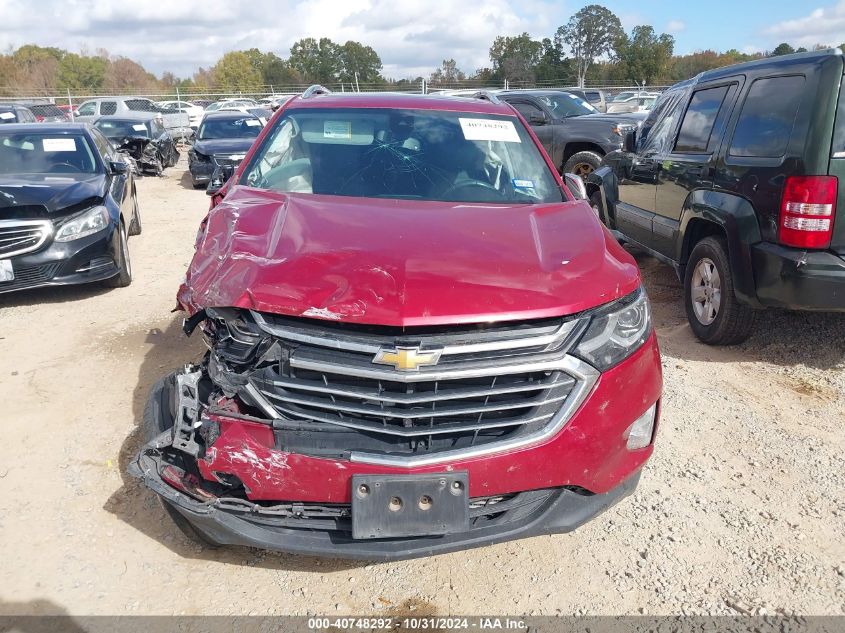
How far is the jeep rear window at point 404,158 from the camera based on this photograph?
3473 mm

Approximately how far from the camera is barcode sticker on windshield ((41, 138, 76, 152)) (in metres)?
6.94

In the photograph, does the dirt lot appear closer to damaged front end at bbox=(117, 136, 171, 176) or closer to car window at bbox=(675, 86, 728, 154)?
car window at bbox=(675, 86, 728, 154)

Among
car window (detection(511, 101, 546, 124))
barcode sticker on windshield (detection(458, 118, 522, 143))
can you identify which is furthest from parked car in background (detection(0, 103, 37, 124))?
barcode sticker on windshield (detection(458, 118, 522, 143))

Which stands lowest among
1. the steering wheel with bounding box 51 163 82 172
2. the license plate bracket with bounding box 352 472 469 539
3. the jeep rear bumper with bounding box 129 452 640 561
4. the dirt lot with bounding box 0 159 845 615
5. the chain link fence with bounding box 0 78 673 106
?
the dirt lot with bounding box 0 159 845 615

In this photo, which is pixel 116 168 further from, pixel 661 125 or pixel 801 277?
pixel 801 277

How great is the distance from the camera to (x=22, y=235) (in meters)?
5.54

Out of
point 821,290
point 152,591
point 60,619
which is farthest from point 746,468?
point 60,619

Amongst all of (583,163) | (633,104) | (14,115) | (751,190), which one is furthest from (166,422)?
(633,104)

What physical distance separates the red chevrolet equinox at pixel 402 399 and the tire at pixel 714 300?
2309mm

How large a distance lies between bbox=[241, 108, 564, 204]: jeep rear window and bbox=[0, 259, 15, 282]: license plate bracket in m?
2.98

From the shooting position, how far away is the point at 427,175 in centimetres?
355

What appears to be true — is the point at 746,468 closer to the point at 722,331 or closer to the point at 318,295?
the point at 722,331

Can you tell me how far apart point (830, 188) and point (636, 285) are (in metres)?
2.01

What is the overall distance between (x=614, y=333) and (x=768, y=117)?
274 cm
